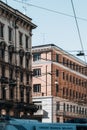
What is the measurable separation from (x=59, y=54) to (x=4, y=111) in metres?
24.0

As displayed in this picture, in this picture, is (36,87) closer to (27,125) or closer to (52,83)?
(52,83)

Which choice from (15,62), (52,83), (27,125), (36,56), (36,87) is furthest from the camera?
(36,56)

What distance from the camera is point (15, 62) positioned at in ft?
185

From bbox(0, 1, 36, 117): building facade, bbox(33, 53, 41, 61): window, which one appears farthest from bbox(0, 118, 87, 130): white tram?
bbox(33, 53, 41, 61): window

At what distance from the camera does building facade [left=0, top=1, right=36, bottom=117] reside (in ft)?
174

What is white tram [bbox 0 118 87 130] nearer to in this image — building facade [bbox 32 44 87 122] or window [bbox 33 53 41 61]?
building facade [bbox 32 44 87 122]

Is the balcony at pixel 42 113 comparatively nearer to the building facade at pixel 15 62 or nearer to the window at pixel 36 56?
the window at pixel 36 56

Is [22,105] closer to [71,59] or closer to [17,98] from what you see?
[17,98]

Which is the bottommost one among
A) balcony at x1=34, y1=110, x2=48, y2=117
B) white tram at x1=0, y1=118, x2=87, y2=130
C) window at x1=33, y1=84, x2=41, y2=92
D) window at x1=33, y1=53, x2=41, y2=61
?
balcony at x1=34, y1=110, x2=48, y2=117

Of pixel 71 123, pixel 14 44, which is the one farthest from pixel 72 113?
pixel 71 123

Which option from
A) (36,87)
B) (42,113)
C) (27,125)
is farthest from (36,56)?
(27,125)

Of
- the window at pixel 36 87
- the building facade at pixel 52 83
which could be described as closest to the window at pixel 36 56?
the building facade at pixel 52 83

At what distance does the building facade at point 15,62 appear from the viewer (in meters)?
53.2

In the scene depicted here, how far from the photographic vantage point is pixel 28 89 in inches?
2360
